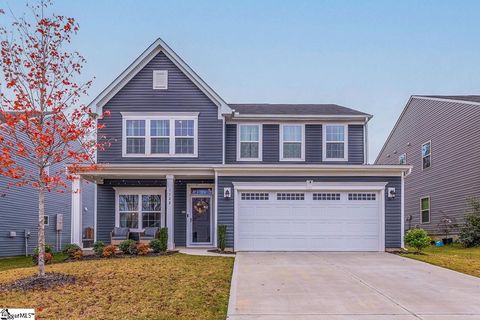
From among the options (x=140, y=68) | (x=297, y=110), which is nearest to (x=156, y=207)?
(x=140, y=68)

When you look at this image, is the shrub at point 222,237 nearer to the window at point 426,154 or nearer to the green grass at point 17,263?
the green grass at point 17,263

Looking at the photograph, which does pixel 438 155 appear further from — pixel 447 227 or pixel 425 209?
pixel 447 227

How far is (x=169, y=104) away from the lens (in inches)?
764

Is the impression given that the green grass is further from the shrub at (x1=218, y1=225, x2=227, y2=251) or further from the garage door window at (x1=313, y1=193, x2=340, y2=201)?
the garage door window at (x1=313, y1=193, x2=340, y2=201)

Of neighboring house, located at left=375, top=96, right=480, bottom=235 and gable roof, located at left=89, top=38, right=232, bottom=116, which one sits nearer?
gable roof, located at left=89, top=38, right=232, bottom=116

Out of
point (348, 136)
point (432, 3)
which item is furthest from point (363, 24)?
point (348, 136)

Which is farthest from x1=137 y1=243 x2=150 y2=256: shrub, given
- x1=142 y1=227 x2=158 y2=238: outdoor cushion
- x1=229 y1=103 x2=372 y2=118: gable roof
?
x1=229 y1=103 x2=372 y2=118: gable roof

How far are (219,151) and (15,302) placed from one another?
→ 1149 centimetres

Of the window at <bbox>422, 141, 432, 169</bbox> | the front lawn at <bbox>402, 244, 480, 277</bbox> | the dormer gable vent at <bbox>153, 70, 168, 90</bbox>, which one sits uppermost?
the dormer gable vent at <bbox>153, 70, 168, 90</bbox>

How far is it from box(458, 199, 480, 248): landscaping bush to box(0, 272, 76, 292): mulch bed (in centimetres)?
1582

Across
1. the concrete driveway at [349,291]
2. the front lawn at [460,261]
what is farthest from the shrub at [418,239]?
the concrete driveway at [349,291]

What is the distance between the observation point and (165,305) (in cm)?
817

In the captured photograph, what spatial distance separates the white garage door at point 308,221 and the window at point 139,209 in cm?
354

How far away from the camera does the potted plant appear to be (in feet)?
75.5
